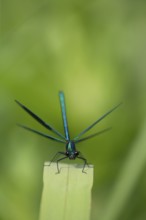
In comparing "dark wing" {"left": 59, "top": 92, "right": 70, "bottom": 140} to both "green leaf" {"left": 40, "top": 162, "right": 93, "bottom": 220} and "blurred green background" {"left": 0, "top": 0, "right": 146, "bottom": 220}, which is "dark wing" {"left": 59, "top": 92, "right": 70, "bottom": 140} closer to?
"blurred green background" {"left": 0, "top": 0, "right": 146, "bottom": 220}

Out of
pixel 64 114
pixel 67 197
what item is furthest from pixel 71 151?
pixel 67 197

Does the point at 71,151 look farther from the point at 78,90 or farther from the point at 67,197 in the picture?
the point at 67,197

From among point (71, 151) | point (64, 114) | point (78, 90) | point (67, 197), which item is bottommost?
point (67, 197)

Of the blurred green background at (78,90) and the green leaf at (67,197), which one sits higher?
the blurred green background at (78,90)

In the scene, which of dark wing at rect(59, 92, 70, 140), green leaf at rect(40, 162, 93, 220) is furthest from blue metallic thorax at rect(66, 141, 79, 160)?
green leaf at rect(40, 162, 93, 220)

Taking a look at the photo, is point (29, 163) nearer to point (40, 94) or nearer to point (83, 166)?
point (40, 94)

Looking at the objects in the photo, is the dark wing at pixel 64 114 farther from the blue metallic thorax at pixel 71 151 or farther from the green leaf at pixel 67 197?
the green leaf at pixel 67 197

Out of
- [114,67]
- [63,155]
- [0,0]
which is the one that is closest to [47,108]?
[63,155]

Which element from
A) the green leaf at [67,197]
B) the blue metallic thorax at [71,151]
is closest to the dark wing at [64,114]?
the blue metallic thorax at [71,151]

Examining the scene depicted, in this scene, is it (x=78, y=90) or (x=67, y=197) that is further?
(x=78, y=90)
